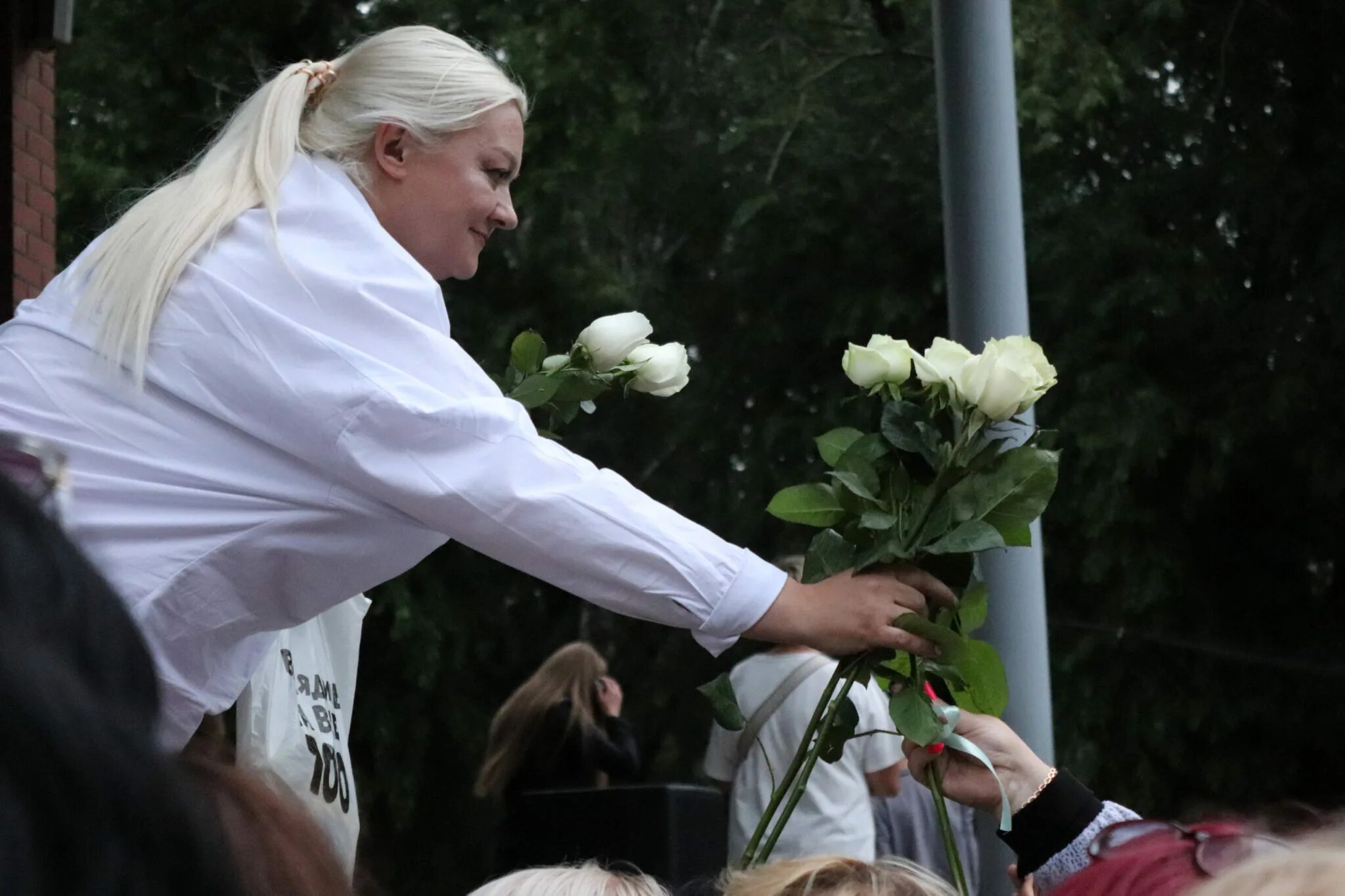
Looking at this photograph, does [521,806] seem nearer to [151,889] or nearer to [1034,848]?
[1034,848]

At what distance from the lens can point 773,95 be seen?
9180 millimetres

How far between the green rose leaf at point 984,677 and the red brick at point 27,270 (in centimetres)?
389

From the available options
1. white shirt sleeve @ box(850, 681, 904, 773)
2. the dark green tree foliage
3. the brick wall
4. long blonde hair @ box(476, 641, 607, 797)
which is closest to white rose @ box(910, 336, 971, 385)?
white shirt sleeve @ box(850, 681, 904, 773)

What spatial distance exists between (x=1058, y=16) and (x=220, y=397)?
6684mm

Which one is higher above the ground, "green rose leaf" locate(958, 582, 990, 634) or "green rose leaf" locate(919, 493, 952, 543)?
"green rose leaf" locate(919, 493, 952, 543)

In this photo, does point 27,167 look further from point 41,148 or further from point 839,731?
point 839,731

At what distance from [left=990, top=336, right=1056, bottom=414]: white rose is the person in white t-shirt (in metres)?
2.12

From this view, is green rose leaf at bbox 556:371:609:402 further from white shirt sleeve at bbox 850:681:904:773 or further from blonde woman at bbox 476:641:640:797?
blonde woman at bbox 476:641:640:797

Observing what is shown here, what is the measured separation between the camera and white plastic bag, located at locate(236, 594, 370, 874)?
2500 millimetres

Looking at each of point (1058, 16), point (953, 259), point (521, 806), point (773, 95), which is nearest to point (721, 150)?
point (773, 95)

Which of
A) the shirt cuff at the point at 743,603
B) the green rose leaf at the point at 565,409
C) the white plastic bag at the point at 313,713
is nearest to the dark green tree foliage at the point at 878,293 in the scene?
the white plastic bag at the point at 313,713

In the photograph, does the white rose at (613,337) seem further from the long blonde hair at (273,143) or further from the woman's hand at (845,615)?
the woman's hand at (845,615)

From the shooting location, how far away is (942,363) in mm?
2094

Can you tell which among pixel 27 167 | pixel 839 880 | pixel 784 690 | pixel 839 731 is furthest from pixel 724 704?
pixel 27 167
